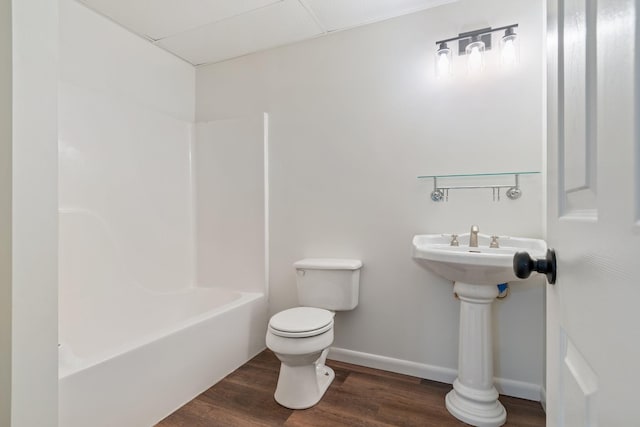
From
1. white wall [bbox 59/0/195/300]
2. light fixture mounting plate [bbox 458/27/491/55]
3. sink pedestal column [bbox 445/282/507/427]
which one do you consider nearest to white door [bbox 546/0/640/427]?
sink pedestal column [bbox 445/282/507/427]

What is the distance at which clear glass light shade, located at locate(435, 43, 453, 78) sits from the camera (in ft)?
5.85

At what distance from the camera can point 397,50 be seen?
6.44 ft

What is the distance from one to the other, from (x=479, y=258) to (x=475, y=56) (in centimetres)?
118

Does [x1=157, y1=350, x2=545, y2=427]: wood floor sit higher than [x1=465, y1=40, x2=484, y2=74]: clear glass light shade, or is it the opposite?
[x1=465, y1=40, x2=484, y2=74]: clear glass light shade

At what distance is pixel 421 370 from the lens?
6.25ft

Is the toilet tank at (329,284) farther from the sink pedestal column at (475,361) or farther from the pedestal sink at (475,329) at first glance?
the sink pedestal column at (475,361)

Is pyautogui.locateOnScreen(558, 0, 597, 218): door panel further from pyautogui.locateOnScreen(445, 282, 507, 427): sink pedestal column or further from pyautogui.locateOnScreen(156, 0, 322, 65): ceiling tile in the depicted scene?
pyautogui.locateOnScreen(156, 0, 322, 65): ceiling tile

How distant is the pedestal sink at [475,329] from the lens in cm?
146

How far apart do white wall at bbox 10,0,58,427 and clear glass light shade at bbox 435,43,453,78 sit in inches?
70.5

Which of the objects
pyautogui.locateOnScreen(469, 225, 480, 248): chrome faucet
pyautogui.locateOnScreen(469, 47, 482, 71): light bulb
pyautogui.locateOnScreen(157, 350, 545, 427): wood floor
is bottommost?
pyautogui.locateOnScreen(157, 350, 545, 427): wood floor

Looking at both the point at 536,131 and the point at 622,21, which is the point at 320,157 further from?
the point at 622,21

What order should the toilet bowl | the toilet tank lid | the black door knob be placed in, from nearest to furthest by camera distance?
the black door knob < the toilet bowl < the toilet tank lid

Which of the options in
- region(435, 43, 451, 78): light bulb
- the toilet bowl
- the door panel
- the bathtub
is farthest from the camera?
region(435, 43, 451, 78): light bulb

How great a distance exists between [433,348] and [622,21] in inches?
76.1
